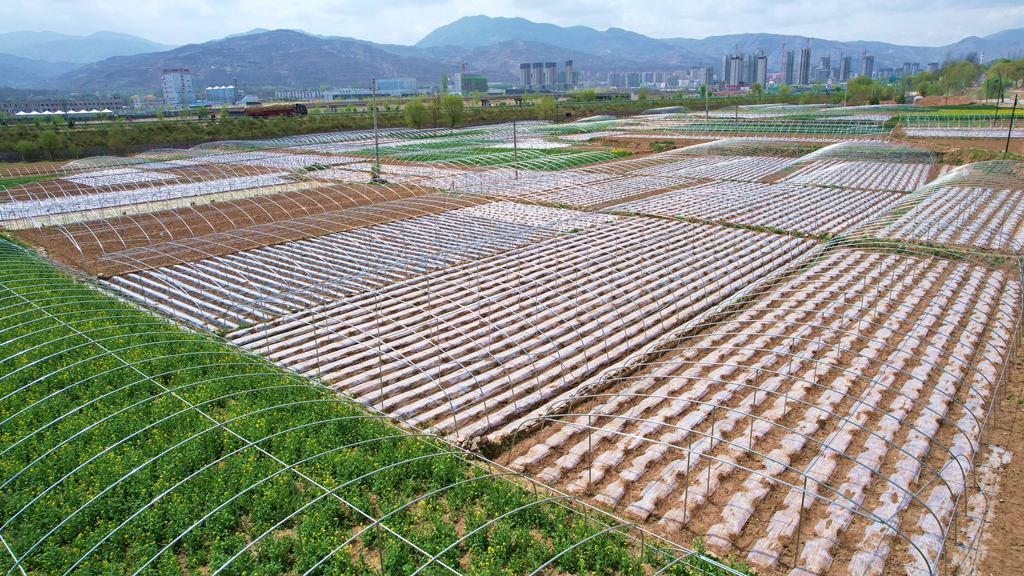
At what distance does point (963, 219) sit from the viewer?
20203 millimetres

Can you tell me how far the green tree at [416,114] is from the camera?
62.2 m

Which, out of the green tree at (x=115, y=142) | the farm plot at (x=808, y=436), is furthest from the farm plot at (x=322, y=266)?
the green tree at (x=115, y=142)

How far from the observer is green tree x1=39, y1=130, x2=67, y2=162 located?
44938mm

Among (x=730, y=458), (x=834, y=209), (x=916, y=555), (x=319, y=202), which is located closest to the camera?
(x=916, y=555)

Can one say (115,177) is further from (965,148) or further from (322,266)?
(965,148)

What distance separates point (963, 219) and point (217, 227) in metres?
27.2

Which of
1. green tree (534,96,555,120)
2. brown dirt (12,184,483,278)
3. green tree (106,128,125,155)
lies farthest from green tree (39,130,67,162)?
green tree (534,96,555,120)

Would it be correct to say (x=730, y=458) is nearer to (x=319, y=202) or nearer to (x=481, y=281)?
(x=481, y=281)

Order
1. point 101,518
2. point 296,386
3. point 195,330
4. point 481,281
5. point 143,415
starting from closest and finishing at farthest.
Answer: point 101,518
point 143,415
point 296,386
point 195,330
point 481,281

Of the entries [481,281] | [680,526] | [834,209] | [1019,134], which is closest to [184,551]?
[680,526]

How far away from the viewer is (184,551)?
7070mm

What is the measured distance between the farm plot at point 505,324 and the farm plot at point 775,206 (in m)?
2.87

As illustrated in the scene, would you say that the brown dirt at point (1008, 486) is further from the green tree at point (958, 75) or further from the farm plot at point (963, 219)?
the green tree at point (958, 75)

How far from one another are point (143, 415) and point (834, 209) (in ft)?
79.5
